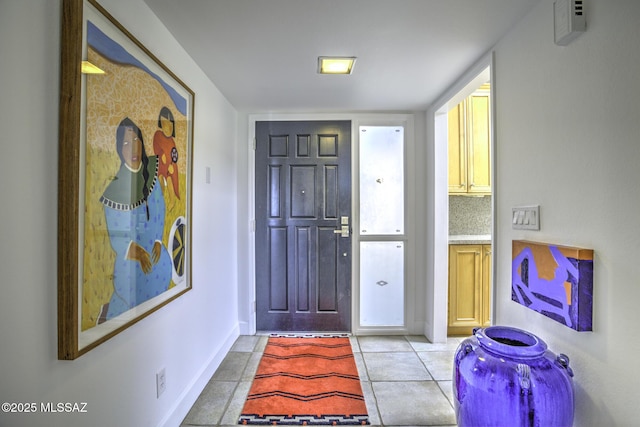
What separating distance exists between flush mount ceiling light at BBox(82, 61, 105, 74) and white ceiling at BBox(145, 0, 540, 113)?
59cm

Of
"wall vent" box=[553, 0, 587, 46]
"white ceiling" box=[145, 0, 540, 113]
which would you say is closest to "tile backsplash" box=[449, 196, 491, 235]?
"white ceiling" box=[145, 0, 540, 113]

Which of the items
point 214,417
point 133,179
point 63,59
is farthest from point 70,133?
point 214,417

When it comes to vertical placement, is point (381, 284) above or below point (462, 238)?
below

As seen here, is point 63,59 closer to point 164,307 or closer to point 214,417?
point 164,307

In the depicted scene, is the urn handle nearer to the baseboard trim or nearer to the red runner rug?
the red runner rug

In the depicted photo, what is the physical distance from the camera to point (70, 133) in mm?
978

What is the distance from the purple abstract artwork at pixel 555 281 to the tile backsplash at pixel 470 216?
6.03ft

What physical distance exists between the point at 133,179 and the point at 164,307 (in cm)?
71

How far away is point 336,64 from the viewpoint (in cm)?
211

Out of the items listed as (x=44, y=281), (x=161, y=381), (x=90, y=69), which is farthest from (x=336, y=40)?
(x=161, y=381)

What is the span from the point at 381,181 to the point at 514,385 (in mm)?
2201

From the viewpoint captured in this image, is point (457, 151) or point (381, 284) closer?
point (457, 151)

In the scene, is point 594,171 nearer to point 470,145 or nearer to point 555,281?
point 555,281

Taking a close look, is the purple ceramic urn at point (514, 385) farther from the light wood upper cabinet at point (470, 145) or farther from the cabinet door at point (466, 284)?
the light wood upper cabinet at point (470, 145)
